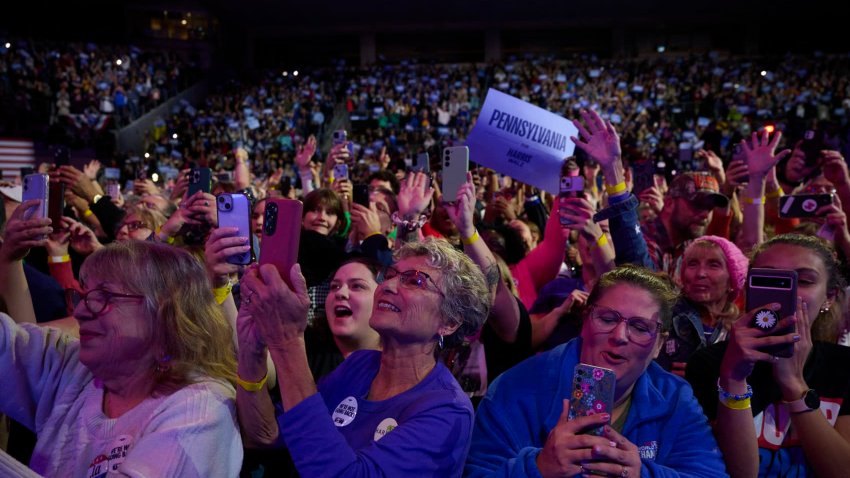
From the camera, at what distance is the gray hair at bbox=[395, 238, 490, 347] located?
192 cm

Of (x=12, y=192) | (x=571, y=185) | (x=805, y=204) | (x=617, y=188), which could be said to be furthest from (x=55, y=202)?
(x=805, y=204)

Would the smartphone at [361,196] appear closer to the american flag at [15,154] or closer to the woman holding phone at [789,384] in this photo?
the woman holding phone at [789,384]

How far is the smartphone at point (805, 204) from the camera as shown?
3.06 metres

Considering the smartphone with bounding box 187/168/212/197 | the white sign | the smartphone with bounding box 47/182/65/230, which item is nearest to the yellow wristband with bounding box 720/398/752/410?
the smartphone with bounding box 187/168/212/197

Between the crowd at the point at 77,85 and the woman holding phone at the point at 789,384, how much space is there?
1787 centimetres

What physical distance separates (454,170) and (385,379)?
51.2 inches

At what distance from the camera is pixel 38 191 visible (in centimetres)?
234

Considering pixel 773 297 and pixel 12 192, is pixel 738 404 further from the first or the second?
pixel 12 192

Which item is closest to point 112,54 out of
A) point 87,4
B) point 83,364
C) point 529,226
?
point 87,4

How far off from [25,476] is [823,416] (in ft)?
6.17

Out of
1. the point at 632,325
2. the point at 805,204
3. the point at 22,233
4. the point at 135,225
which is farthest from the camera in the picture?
the point at 135,225

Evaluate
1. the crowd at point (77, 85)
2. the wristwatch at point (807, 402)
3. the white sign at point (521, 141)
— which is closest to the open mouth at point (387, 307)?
the wristwatch at point (807, 402)

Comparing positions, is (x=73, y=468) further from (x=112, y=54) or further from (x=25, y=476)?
(x=112, y=54)

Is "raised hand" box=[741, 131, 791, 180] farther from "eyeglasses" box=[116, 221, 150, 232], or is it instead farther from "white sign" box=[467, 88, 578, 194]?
"eyeglasses" box=[116, 221, 150, 232]
